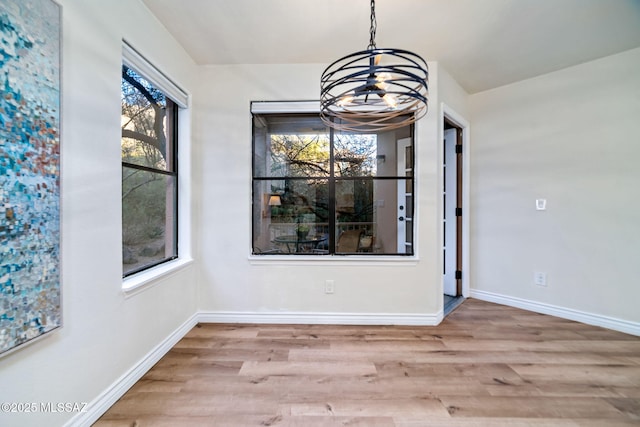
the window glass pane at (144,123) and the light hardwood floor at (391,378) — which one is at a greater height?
the window glass pane at (144,123)

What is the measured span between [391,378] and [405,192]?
1.68 meters

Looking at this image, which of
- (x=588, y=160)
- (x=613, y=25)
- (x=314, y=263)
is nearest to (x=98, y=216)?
(x=314, y=263)

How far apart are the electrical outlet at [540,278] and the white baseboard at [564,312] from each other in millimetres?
222

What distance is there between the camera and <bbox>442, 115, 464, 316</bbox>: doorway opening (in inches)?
133

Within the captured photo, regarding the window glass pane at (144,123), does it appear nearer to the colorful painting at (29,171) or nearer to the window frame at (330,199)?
the colorful painting at (29,171)

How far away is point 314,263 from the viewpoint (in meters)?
2.71

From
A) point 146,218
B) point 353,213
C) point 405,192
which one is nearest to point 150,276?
point 146,218

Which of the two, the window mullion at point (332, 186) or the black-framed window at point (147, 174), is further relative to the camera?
the window mullion at point (332, 186)

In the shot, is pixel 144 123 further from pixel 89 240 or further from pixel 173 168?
pixel 89 240

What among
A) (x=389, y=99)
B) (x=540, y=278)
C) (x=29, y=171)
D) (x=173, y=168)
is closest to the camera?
(x=29, y=171)

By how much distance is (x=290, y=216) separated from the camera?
2.78 m

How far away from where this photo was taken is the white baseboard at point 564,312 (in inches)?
97.7

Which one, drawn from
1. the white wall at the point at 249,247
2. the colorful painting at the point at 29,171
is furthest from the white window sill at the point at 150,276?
the colorful painting at the point at 29,171

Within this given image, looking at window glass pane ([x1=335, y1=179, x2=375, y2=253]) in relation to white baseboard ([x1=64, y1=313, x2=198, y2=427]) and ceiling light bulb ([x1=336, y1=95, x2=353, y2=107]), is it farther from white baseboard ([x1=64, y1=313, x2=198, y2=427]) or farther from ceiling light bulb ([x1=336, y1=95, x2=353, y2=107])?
white baseboard ([x1=64, y1=313, x2=198, y2=427])
